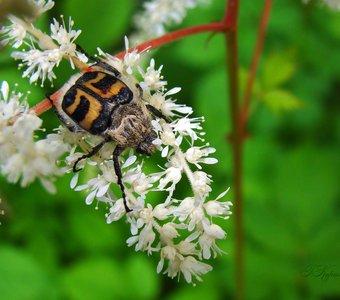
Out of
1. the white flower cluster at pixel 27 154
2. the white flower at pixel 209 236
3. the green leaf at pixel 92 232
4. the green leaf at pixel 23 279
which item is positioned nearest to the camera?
the white flower cluster at pixel 27 154

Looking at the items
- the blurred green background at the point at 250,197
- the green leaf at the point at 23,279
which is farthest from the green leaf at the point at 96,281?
the green leaf at the point at 23,279

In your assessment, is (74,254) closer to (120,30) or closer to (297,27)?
(120,30)

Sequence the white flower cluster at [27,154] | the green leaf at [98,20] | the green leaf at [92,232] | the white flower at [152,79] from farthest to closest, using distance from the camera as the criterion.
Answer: the green leaf at [98,20]
the green leaf at [92,232]
the white flower at [152,79]
the white flower cluster at [27,154]

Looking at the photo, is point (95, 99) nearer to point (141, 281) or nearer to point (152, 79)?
point (152, 79)

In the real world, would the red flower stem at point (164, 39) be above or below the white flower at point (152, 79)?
above

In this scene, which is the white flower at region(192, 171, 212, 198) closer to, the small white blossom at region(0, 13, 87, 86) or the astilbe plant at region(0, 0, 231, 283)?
the astilbe plant at region(0, 0, 231, 283)

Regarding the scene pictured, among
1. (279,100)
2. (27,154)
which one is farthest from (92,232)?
(27,154)

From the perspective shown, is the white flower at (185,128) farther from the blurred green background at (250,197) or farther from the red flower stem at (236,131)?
the blurred green background at (250,197)

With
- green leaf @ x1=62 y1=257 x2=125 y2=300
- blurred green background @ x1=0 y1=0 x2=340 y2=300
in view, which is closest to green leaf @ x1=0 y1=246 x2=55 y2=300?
blurred green background @ x1=0 y1=0 x2=340 y2=300
